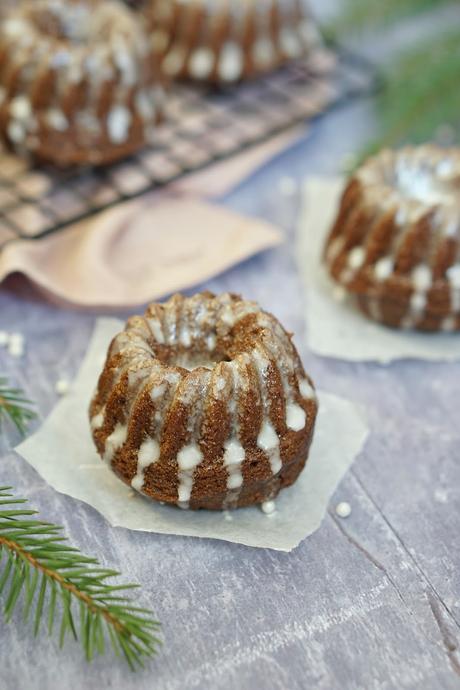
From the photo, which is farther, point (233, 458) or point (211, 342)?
point (211, 342)

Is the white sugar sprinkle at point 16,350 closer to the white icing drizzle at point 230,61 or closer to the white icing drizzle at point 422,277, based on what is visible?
the white icing drizzle at point 422,277

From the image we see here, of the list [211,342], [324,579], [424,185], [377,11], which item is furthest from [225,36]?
[324,579]

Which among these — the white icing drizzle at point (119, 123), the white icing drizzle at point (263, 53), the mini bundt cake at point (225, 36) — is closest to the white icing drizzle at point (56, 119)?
the white icing drizzle at point (119, 123)

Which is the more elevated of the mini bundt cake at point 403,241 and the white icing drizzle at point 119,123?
the mini bundt cake at point 403,241

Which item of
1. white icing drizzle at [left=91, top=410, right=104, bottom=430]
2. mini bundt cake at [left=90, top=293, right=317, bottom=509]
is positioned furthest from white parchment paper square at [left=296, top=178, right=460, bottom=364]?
white icing drizzle at [left=91, top=410, right=104, bottom=430]

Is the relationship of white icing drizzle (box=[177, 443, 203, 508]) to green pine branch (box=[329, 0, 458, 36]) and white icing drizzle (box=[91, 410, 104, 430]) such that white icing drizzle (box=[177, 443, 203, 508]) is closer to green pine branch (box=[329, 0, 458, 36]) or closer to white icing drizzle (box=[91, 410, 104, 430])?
white icing drizzle (box=[91, 410, 104, 430])

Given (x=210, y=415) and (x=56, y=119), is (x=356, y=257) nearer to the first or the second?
(x=210, y=415)

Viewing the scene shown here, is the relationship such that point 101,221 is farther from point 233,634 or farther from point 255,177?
point 233,634
